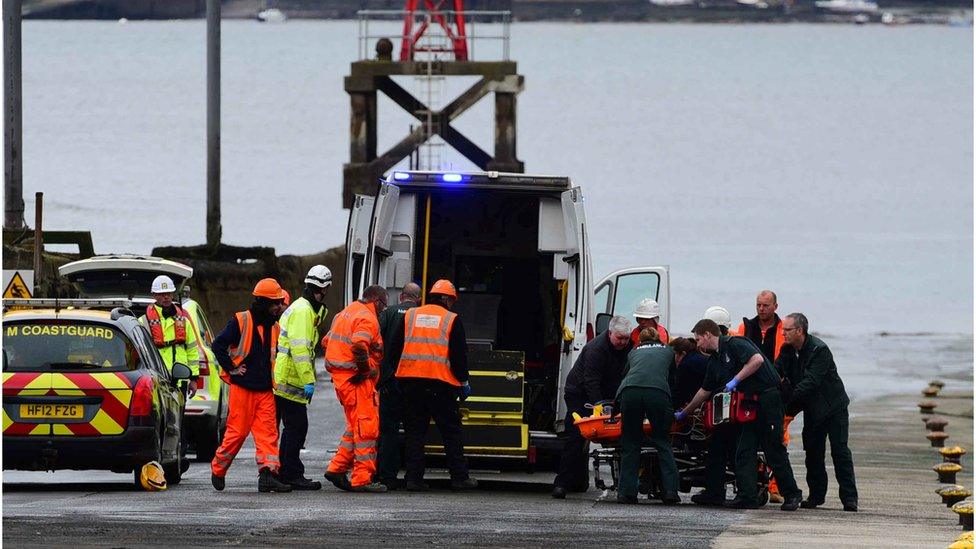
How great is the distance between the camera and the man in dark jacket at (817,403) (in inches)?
564

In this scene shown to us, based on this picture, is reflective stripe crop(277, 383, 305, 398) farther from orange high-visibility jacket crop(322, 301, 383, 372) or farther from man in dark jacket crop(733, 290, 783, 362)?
man in dark jacket crop(733, 290, 783, 362)

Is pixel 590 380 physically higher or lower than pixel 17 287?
lower

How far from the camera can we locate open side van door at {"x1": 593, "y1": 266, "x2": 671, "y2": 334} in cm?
1691

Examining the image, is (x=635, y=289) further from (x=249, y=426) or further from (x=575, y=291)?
(x=249, y=426)

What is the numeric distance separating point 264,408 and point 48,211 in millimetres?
63829

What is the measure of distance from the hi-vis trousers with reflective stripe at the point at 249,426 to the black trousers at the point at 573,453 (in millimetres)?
2093

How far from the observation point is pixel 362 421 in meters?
14.1

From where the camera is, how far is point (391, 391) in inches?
563

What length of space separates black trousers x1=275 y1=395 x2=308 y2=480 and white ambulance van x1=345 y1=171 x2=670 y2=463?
1.11 meters

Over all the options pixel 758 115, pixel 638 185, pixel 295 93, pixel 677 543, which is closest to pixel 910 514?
pixel 677 543

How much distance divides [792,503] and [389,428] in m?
2.84

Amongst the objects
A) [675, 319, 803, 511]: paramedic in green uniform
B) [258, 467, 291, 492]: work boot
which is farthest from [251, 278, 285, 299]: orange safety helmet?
[675, 319, 803, 511]: paramedic in green uniform

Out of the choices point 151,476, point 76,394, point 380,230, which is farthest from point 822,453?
point 76,394

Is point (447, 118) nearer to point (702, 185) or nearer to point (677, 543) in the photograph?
point (677, 543)
